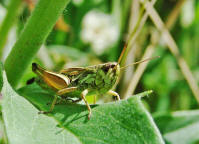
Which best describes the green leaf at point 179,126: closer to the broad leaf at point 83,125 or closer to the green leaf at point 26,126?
the broad leaf at point 83,125

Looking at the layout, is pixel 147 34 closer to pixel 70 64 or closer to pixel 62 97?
pixel 70 64

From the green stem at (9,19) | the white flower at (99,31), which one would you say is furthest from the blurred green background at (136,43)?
the green stem at (9,19)

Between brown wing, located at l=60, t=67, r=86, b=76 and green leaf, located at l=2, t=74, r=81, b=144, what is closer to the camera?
green leaf, located at l=2, t=74, r=81, b=144

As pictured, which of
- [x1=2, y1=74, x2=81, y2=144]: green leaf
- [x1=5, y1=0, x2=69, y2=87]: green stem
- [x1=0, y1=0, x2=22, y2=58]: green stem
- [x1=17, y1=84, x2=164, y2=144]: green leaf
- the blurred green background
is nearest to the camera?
[x1=2, y1=74, x2=81, y2=144]: green leaf

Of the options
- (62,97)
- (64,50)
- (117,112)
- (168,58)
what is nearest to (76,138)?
(117,112)

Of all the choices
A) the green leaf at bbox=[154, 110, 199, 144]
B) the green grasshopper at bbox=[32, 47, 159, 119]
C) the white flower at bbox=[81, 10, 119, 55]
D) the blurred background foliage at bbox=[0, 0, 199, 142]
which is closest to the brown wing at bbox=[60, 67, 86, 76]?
the green grasshopper at bbox=[32, 47, 159, 119]

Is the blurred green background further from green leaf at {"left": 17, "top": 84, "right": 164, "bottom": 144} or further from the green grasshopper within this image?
green leaf at {"left": 17, "top": 84, "right": 164, "bottom": 144}

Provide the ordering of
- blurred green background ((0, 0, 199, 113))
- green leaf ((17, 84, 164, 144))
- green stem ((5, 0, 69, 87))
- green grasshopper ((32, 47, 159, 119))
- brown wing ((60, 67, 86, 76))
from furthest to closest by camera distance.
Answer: blurred green background ((0, 0, 199, 113)) → brown wing ((60, 67, 86, 76)) → green grasshopper ((32, 47, 159, 119)) → green stem ((5, 0, 69, 87)) → green leaf ((17, 84, 164, 144))
